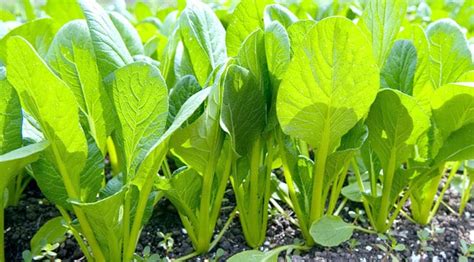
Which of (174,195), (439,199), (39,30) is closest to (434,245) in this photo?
(439,199)

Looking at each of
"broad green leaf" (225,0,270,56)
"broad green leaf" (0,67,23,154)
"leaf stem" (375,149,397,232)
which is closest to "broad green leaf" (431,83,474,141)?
"leaf stem" (375,149,397,232)

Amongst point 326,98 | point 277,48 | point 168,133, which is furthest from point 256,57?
point 168,133

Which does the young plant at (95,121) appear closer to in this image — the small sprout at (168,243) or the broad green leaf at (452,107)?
the small sprout at (168,243)

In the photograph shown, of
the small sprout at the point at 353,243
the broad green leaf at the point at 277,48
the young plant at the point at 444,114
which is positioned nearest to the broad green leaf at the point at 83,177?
the broad green leaf at the point at 277,48

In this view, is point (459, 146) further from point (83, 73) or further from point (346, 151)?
point (83, 73)

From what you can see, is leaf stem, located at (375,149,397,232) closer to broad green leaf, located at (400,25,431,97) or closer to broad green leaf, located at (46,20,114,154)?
broad green leaf, located at (400,25,431,97)
